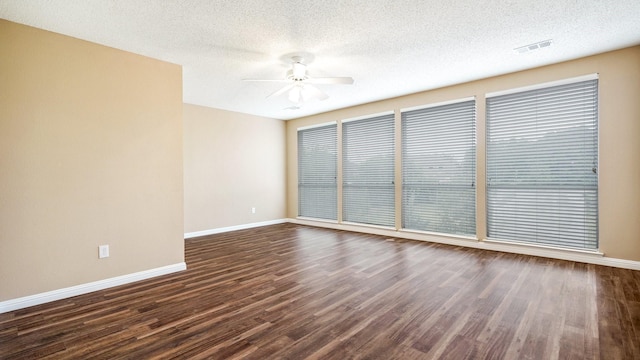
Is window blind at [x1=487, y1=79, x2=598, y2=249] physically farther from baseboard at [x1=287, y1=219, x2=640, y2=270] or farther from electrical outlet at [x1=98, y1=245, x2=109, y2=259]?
electrical outlet at [x1=98, y1=245, x2=109, y2=259]

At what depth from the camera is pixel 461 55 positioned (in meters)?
3.64

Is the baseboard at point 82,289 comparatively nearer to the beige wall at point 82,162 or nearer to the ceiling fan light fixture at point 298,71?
the beige wall at point 82,162

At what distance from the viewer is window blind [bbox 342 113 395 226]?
19.1 ft

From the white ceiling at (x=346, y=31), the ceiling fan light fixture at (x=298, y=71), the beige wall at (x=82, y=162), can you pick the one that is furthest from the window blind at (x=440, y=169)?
the beige wall at (x=82, y=162)

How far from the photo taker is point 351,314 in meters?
2.48

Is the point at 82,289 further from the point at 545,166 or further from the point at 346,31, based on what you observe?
the point at 545,166

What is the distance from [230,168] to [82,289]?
3.78 meters

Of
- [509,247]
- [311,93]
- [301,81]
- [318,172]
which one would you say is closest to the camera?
[301,81]

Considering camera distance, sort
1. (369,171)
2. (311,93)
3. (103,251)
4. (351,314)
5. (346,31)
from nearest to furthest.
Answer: (351,314), (346,31), (103,251), (311,93), (369,171)

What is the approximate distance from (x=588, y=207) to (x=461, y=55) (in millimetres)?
2591

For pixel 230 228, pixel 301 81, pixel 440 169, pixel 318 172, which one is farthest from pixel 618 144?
pixel 230 228

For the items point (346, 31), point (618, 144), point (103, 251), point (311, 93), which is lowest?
point (103, 251)

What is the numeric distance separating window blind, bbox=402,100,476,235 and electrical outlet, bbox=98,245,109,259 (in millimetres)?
4619

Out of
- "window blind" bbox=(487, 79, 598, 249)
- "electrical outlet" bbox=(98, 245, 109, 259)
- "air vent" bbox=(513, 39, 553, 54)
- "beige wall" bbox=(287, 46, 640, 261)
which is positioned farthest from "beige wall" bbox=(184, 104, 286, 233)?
"beige wall" bbox=(287, 46, 640, 261)
